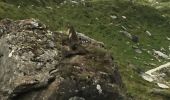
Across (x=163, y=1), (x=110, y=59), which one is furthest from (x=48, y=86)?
(x=163, y=1)

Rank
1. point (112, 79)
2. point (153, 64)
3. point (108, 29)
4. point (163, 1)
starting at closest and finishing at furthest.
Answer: point (112, 79) → point (153, 64) → point (108, 29) → point (163, 1)

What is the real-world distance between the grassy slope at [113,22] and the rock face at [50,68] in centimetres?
2021

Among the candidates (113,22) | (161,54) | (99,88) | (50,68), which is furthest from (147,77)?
(113,22)

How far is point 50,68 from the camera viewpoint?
27516mm

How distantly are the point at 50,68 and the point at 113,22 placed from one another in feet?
198

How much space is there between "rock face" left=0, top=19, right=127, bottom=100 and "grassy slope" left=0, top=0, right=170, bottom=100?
2021 cm

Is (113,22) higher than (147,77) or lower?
lower

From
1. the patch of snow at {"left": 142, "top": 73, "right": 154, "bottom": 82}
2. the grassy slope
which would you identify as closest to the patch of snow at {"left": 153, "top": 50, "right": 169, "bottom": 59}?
the grassy slope

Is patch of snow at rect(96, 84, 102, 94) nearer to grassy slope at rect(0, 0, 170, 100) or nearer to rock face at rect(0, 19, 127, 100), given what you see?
rock face at rect(0, 19, 127, 100)

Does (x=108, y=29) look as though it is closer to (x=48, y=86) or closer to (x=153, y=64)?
(x=153, y=64)

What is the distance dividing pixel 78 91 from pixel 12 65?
4439 mm

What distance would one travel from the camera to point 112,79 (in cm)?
2795

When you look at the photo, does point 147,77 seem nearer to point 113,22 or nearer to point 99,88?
point 99,88

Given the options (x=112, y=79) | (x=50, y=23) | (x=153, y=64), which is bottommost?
(x=153, y=64)
